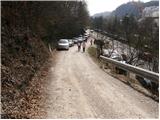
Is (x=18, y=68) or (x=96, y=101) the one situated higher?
(x=18, y=68)

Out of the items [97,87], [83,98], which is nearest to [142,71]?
[97,87]

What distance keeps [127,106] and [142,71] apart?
4307 mm

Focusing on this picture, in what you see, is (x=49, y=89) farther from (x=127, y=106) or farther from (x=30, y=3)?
(x=30, y=3)

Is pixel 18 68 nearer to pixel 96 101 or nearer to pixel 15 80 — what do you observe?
pixel 15 80

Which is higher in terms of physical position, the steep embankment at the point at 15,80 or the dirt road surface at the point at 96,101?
the steep embankment at the point at 15,80

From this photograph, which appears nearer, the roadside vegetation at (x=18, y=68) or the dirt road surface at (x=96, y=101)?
the dirt road surface at (x=96, y=101)

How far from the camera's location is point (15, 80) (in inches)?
426

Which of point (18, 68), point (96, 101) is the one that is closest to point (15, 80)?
point (18, 68)

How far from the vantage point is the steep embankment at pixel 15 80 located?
8422 millimetres

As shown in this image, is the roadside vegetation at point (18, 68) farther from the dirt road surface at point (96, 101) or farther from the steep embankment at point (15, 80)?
the dirt road surface at point (96, 101)

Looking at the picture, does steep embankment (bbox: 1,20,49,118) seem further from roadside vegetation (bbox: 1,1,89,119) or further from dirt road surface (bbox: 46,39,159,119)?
dirt road surface (bbox: 46,39,159,119)

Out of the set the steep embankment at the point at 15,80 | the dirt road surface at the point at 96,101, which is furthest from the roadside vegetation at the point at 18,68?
the dirt road surface at the point at 96,101

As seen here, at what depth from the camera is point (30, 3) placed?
811 inches

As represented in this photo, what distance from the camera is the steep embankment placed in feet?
27.6
